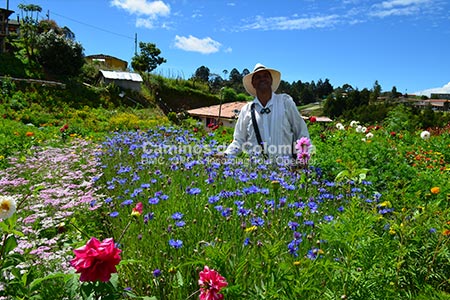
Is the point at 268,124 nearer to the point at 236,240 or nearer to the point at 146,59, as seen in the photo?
the point at 236,240

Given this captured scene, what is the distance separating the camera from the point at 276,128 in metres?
4.04

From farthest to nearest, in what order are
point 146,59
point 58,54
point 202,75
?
point 202,75 < point 146,59 < point 58,54

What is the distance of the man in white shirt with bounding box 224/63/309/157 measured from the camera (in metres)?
4.04

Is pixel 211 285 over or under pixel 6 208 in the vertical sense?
under

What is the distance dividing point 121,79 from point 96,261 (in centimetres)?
2307

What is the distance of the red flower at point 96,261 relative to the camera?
103cm

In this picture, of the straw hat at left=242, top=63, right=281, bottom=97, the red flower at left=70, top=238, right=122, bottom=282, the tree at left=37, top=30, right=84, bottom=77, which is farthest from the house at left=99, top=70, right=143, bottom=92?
the red flower at left=70, top=238, right=122, bottom=282

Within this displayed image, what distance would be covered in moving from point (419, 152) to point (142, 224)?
550cm

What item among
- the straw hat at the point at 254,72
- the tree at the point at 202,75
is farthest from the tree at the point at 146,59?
the straw hat at the point at 254,72

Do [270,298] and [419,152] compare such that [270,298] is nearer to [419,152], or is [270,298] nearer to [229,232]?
[229,232]

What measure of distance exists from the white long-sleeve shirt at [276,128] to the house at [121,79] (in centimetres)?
1960

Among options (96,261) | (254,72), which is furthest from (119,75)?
(96,261)

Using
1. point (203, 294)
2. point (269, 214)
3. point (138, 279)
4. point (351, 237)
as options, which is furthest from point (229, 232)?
point (203, 294)

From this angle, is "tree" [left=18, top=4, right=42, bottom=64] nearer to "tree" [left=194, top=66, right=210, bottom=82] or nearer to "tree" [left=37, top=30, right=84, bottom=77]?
"tree" [left=37, top=30, right=84, bottom=77]
